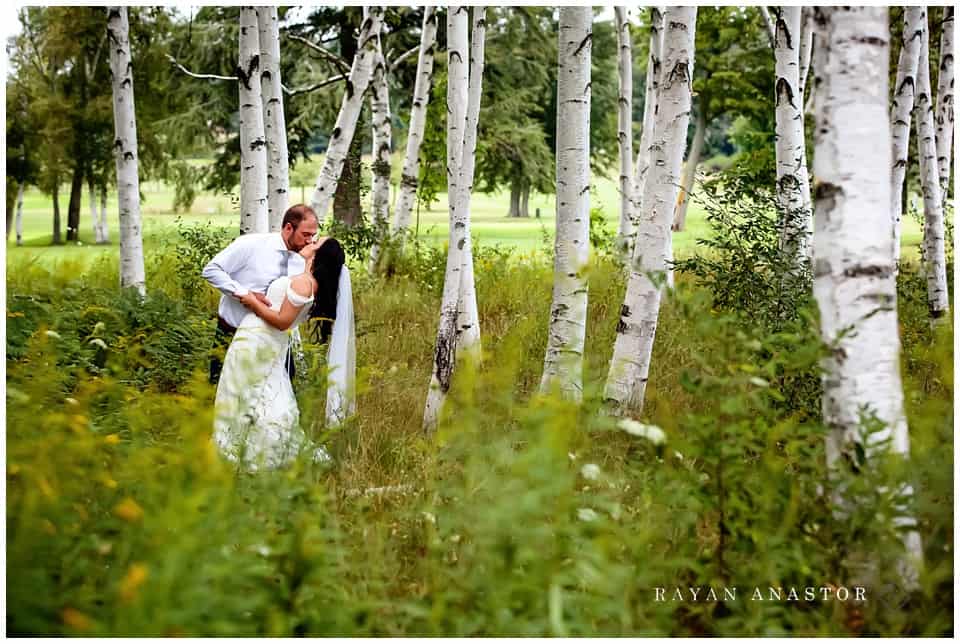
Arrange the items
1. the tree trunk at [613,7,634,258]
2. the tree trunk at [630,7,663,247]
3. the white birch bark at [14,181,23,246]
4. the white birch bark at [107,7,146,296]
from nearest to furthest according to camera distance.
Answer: the white birch bark at [107,7,146,296]
the tree trunk at [630,7,663,247]
the tree trunk at [613,7,634,258]
the white birch bark at [14,181,23,246]

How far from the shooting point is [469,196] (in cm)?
734

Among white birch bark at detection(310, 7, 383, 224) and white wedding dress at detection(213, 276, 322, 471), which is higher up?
white birch bark at detection(310, 7, 383, 224)

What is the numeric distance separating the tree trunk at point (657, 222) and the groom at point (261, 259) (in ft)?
7.92

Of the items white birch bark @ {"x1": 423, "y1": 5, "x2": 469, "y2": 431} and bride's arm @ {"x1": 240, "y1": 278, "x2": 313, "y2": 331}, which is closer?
bride's arm @ {"x1": 240, "y1": 278, "x2": 313, "y2": 331}

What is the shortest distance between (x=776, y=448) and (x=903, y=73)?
240 inches

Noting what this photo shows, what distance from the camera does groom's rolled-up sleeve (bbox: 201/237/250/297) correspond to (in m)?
6.34

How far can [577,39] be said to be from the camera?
6.51 metres

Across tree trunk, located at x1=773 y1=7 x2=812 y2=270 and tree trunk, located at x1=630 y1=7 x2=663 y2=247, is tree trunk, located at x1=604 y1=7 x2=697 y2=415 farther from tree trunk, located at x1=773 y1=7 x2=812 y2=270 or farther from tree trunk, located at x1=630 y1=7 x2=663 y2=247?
tree trunk, located at x1=630 y1=7 x2=663 y2=247

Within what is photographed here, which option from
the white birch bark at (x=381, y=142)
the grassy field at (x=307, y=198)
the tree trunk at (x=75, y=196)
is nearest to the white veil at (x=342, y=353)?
the white birch bark at (x=381, y=142)

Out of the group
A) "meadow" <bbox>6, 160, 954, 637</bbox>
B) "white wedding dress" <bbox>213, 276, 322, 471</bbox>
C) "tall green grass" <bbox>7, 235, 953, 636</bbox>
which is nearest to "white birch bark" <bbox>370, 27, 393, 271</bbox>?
"white wedding dress" <bbox>213, 276, 322, 471</bbox>

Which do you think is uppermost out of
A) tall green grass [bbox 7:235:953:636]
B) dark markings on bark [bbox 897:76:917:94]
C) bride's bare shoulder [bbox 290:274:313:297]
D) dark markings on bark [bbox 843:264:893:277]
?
dark markings on bark [bbox 897:76:917:94]

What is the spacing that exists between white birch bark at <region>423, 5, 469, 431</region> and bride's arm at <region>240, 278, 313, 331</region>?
1269 mm

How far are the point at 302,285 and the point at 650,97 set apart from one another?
8.37 metres

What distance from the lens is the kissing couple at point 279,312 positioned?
6039 millimetres
